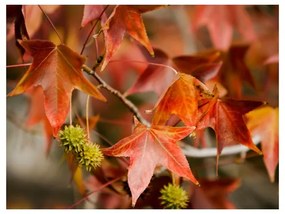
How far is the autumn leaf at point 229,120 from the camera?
1329 mm

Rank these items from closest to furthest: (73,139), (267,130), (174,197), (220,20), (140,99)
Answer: (73,139), (174,197), (267,130), (220,20), (140,99)

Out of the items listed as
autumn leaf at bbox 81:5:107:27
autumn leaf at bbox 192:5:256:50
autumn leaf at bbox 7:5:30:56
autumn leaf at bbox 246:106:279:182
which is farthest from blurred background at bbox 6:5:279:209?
autumn leaf at bbox 81:5:107:27

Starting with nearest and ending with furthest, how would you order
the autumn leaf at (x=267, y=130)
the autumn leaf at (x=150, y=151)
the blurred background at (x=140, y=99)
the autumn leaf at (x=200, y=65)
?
the autumn leaf at (x=150, y=151), the autumn leaf at (x=200, y=65), the autumn leaf at (x=267, y=130), the blurred background at (x=140, y=99)

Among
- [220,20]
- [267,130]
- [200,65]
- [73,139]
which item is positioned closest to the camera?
[73,139]

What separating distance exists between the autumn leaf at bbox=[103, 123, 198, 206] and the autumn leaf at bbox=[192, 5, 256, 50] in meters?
1.00

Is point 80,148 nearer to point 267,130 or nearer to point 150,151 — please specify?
point 150,151

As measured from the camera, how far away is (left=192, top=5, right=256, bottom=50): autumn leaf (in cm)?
230

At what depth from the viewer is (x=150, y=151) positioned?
1.31m

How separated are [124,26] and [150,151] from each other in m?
0.26

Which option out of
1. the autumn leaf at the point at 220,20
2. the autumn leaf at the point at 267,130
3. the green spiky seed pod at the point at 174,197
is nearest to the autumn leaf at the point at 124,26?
the green spiky seed pod at the point at 174,197

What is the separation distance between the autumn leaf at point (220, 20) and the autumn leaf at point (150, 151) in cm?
100

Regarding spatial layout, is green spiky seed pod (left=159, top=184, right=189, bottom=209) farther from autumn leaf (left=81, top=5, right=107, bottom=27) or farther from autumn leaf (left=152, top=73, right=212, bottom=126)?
autumn leaf (left=81, top=5, right=107, bottom=27)

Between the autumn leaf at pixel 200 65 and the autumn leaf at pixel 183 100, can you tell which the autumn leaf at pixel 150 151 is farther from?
the autumn leaf at pixel 200 65

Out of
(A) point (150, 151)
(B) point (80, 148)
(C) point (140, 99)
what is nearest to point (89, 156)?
(B) point (80, 148)
